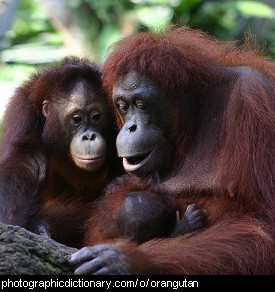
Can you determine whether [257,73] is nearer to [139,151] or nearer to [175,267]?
[139,151]

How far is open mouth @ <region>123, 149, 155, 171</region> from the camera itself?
3852 mm

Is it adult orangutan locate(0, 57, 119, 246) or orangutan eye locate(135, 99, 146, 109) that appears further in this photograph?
adult orangutan locate(0, 57, 119, 246)

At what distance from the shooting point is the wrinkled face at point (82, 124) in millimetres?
4410

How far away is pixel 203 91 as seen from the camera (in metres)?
3.90

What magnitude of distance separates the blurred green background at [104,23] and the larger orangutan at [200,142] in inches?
166

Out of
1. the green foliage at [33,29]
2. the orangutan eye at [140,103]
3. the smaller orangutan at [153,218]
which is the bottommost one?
the smaller orangutan at [153,218]

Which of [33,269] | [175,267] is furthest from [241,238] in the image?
[33,269]

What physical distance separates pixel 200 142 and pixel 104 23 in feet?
22.3

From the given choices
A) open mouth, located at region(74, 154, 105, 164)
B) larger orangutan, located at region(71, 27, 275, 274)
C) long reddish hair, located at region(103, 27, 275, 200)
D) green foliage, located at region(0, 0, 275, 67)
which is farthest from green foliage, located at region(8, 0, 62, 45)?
larger orangutan, located at region(71, 27, 275, 274)

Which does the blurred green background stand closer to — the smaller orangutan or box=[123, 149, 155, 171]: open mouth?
box=[123, 149, 155, 171]: open mouth

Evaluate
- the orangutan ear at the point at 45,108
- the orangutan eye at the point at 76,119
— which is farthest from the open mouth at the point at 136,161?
the orangutan ear at the point at 45,108

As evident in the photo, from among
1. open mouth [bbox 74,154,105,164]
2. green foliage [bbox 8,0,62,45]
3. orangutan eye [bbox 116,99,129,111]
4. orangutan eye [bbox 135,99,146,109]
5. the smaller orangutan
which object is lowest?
the smaller orangutan

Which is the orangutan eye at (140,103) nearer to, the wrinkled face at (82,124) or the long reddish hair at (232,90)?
the long reddish hair at (232,90)

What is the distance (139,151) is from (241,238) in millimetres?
833
